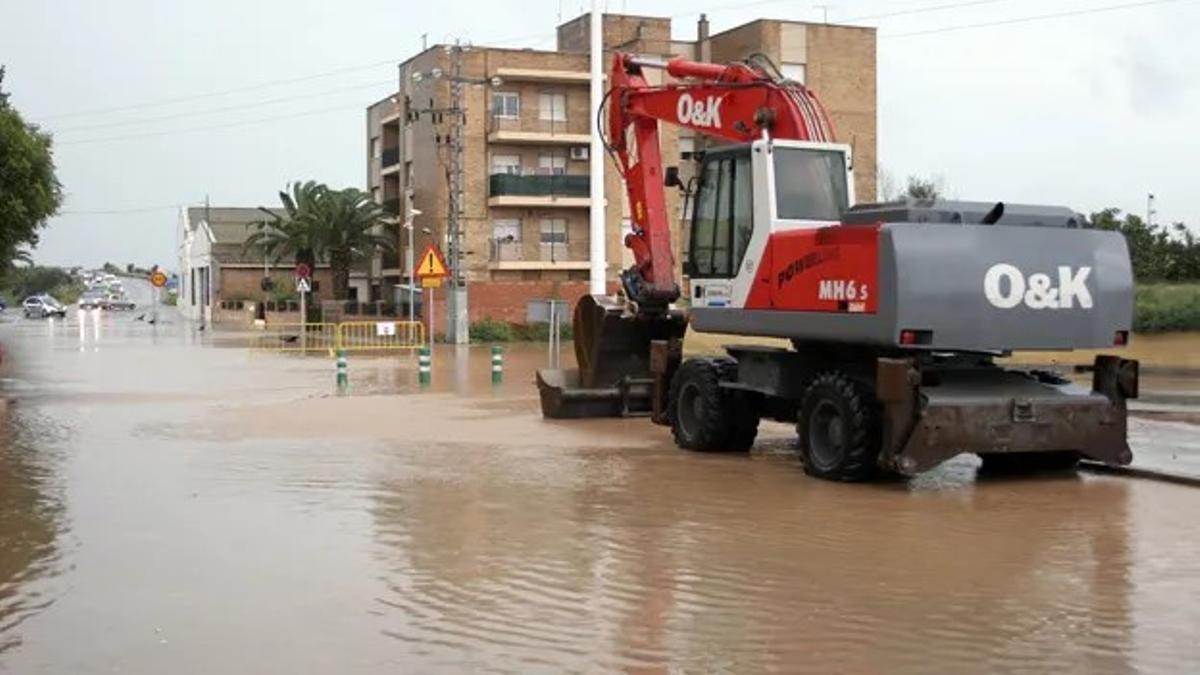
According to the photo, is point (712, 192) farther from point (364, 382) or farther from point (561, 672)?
point (364, 382)

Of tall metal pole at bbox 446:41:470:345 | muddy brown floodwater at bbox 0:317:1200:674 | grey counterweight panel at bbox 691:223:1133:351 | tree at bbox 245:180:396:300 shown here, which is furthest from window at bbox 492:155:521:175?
grey counterweight panel at bbox 691:223:1133:351

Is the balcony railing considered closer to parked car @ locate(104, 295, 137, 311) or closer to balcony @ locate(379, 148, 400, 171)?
balcony @ locate(379, 148, 400, 171)

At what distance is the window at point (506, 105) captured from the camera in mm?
61531

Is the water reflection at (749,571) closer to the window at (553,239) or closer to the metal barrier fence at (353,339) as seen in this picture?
the metal barrier fence at (353,339)

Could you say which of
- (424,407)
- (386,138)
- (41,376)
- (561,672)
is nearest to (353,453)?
(424,407)

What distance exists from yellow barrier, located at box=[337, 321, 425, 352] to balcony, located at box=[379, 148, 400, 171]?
19.8 metres

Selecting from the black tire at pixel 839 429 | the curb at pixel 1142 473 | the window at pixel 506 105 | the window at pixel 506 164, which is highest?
the window at pixel 506 105

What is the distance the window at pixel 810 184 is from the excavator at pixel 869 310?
0.05 feet

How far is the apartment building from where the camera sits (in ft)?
200

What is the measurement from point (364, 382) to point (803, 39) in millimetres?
38815

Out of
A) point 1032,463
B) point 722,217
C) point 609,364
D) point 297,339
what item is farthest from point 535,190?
point 1032,463

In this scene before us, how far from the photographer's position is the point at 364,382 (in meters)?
29.7

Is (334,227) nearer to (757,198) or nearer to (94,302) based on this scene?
(757,198)

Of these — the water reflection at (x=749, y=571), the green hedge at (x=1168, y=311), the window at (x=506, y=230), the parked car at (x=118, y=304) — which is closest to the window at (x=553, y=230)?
the window at (x=506, y=230)
